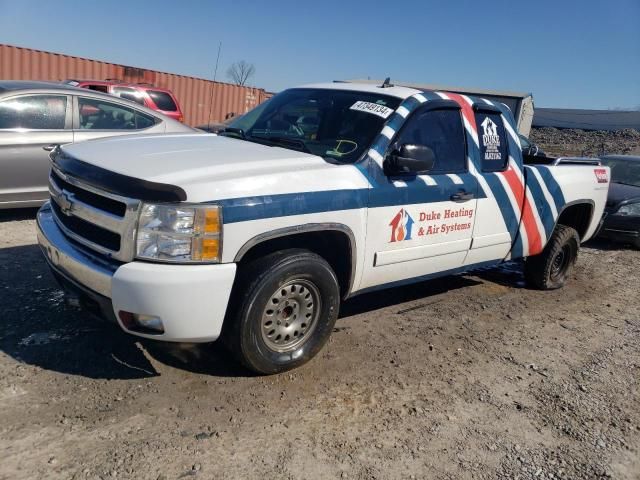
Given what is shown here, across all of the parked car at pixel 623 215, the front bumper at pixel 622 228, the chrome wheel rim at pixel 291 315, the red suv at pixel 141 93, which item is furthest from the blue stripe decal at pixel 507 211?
the red suv at pixel 141 93

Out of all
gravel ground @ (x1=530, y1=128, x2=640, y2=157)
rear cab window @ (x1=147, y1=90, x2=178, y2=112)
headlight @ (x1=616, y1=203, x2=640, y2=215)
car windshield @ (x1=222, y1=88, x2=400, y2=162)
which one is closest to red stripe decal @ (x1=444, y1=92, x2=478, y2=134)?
car windshield @ (x1=222, y1=88, x2=400, y2=162)

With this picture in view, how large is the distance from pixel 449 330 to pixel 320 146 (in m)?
1.94

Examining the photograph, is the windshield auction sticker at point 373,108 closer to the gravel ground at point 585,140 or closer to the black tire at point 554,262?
the black tire at point 554,262

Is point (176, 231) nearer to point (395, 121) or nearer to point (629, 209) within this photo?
point (395, 121)

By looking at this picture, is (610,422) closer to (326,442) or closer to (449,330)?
(449,330)

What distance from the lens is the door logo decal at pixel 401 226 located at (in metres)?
3.92

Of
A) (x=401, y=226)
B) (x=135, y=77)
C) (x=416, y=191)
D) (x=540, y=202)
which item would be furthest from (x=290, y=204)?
(x=135, y=77)

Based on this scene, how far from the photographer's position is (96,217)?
3186mm

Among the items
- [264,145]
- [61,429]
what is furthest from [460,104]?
[61,429]

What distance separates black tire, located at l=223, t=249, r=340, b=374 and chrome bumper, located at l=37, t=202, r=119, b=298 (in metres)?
0.70

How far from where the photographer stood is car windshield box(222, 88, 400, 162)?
393 cm

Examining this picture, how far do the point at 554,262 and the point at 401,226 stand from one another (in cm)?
292

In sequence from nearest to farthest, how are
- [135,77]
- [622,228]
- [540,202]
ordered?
[540,202]
[622,228]
[135,77]

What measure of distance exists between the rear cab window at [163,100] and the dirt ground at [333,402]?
298 inches
